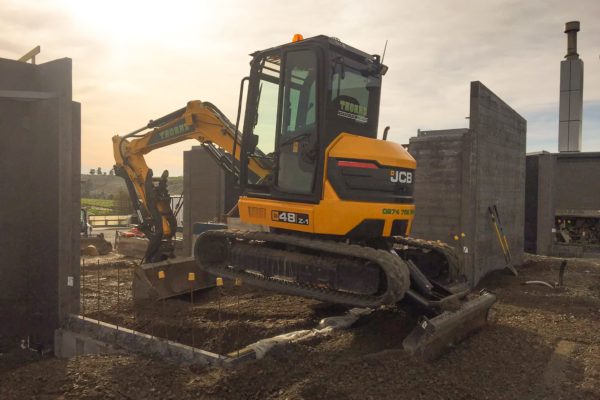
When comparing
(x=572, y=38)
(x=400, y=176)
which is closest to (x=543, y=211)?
(x=400, y=176)

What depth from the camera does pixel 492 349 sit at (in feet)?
18.3

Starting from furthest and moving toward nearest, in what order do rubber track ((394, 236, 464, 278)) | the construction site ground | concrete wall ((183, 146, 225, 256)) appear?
concrete wall ((183, 146, 225, 256))
rubber track ((394, 236, 464, 278))
the construction site ground

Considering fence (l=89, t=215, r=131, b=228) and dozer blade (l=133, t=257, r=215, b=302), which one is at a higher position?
dozer blade (l=133, t=257, r=215, b=302)

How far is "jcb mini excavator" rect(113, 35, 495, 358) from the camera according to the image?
5328 mm

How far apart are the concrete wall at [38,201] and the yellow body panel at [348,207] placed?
336cm

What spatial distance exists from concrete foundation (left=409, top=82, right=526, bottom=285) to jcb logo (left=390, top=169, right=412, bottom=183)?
473 cm

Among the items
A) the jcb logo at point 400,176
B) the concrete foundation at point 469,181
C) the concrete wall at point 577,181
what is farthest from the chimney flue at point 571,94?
the jcb logo at point 400,176

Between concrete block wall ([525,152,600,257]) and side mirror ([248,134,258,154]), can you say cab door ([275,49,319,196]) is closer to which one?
side mirror ([248,134,258,154])

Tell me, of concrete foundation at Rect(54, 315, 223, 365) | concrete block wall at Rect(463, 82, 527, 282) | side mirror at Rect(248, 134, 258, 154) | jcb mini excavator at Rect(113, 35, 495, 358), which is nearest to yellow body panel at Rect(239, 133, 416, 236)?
jcb mini excavator at Rect(113, 35, 495, 358)

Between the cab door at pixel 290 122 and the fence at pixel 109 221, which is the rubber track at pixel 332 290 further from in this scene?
the fence at pixel 109 221

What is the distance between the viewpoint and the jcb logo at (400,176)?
5.75 metres

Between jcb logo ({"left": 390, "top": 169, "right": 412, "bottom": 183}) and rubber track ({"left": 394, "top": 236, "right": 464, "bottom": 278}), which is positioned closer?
jcb logo ({"left": 390, "top": 169, "right": 412, "bottom": 183})

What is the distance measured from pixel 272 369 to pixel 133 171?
6569 mm

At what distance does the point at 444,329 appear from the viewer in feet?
16.9
